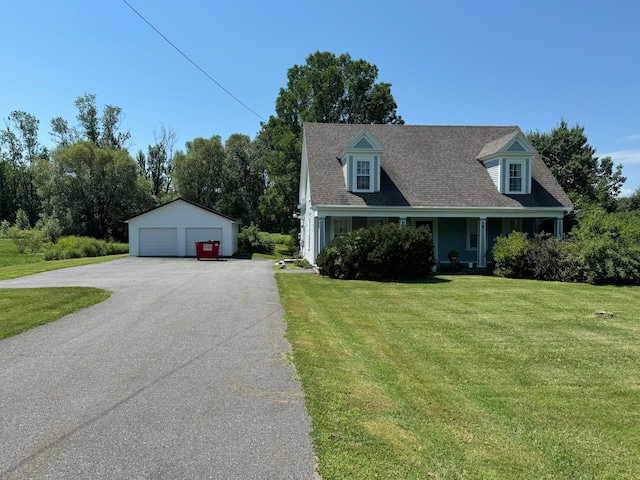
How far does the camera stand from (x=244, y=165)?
175ft

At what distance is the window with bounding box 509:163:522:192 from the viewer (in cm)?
2158

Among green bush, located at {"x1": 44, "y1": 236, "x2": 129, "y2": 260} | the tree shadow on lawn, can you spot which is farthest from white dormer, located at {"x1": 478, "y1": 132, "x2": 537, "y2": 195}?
green bush, located at {"x1": 44, "y1": 236, "x2": 129, "y2": 260}

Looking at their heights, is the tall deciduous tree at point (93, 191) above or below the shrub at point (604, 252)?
above

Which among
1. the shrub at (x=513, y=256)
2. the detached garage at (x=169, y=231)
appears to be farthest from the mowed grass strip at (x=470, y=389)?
the detached garage at (x=169, y=231)

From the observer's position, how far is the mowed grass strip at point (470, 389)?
3.62 metres

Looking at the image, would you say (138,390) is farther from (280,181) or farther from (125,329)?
(280,181)

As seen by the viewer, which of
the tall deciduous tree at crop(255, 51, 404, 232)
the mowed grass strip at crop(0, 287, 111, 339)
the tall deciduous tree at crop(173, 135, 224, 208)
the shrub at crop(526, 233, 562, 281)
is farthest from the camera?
the tall deciduous tree at crop(173, 135, 224, 208)

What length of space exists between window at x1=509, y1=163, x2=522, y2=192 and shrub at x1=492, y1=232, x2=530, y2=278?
13.9ft

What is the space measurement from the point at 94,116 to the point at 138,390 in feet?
200

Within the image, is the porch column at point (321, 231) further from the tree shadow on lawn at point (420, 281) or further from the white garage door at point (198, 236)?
the white garage door at point (198, 236)

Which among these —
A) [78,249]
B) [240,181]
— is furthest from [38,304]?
[240,181]

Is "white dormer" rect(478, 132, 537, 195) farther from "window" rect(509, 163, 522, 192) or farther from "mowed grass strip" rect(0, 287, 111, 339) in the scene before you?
"mowed grass strip" rect(0, 287, 111, 339)

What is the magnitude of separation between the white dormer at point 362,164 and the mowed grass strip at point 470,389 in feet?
34.5

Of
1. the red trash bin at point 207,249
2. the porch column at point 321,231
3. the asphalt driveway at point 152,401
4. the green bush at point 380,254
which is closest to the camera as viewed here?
the asphalt driveway at point 152,401
